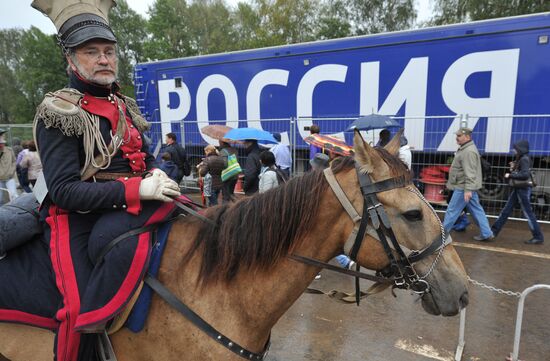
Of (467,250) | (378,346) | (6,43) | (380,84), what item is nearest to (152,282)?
(378,346)

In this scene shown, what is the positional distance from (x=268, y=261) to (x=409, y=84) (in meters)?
7.27

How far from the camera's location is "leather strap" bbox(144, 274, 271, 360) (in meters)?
1.60

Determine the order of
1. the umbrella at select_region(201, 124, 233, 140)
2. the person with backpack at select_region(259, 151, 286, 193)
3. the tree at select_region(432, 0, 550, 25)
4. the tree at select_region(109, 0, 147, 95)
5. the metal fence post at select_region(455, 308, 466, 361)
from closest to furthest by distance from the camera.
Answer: the metal fence post at select_region(455, 308, 466, 361) → the person with backpack at select_region(259, 151, 286, 193) → the umbrella at select_region(201, 124, 233, 140) → the tree at select_region(432, 0, 550, 25) → the tree at select_region(109, 0, 147, 95)

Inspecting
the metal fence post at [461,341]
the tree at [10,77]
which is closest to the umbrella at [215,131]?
the metal fence post at [461,341]

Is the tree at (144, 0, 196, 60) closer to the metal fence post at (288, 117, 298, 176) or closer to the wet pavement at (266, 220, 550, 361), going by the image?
the metal fence post at (288, 117, 298, 176)

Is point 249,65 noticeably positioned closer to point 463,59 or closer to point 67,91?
point 463,59

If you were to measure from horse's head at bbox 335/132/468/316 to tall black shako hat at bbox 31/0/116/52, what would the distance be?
133 cm

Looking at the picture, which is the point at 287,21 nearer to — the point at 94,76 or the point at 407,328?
the point at 407,328

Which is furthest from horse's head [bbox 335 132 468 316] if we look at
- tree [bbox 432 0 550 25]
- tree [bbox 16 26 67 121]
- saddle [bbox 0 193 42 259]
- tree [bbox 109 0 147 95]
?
tree [bbox 109 0 147 95]

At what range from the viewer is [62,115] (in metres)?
1.55

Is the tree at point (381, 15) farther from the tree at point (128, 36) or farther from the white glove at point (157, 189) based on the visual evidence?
the white glove at point (157, 189)

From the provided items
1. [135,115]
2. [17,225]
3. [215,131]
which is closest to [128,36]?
[215,131]

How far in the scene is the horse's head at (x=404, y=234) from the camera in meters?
1.54

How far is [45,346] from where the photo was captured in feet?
5.77
